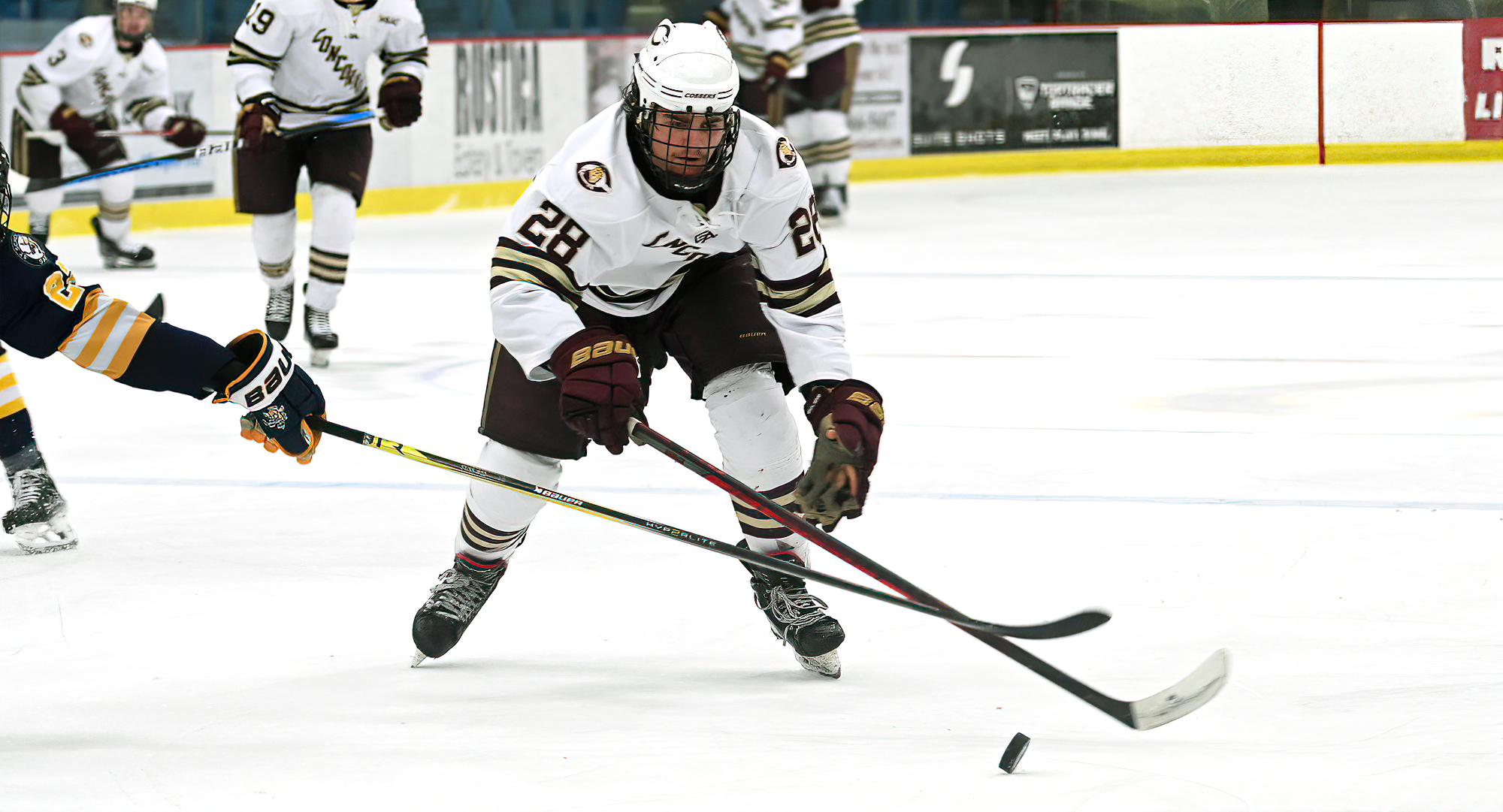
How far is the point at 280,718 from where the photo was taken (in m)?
2.33

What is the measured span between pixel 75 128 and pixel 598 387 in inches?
255

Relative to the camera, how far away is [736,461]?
2.54m

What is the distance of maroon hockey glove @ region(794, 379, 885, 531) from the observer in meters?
2.30

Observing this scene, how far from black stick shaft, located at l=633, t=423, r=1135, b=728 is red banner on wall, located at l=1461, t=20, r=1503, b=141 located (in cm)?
988

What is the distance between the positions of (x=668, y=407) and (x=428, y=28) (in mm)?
6609

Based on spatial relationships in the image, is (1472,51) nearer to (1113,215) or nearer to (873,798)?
(1113,215)

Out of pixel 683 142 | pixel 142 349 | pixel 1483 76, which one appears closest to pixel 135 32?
pixel 142 349

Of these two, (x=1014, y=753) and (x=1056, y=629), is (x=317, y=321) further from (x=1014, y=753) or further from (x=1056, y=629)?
(x=1014, y=753)

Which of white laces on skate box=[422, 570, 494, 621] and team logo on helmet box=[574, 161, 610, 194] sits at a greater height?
team logo on helmet box=[574, 161, 610, 194]

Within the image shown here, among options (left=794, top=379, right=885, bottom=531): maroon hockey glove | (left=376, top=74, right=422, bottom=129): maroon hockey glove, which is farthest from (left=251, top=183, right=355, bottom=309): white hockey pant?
(left=794, top=379, right=885, bottom=531): maroon hockey glove

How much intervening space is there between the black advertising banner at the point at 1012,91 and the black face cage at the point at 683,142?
934 cm

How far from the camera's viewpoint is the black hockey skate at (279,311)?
17.9ft

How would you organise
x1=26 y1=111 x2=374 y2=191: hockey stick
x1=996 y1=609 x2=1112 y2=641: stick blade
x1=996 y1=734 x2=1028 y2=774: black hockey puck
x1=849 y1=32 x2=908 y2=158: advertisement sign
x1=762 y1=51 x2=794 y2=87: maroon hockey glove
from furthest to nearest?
x1=849 y1=32 x2=908 y2=158: advertisement sign < x1=762 y1=51 x2=794 y2=87: maroon hockey glove < x1=26 y1=111 x2=374 y2=191: hockey stick < x1=996 y1=609 x2=1112 y2=641: stick blade < x1=996 y1=734 x2=1028 y2=774: black hockey puck

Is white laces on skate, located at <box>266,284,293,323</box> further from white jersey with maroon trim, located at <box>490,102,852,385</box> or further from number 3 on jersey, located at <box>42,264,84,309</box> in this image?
white jersey with maroon trim, located at <box>490,102,852,385</box>
